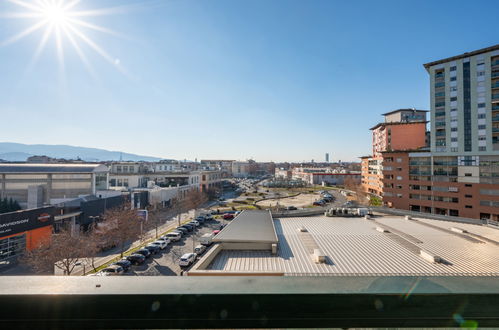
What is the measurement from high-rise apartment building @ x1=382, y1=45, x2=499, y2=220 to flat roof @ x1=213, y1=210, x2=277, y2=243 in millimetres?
22963

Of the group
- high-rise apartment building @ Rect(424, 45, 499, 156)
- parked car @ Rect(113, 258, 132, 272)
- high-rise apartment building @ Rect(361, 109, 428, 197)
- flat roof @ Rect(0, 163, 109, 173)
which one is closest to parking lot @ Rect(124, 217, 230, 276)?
parked car @ Rect(113, 258, 132, 272)

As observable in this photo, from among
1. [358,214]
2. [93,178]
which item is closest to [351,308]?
[358,214]

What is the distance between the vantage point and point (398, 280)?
0.91 metres

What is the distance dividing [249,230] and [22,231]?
12.8 meters

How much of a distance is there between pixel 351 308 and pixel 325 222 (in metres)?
15.6

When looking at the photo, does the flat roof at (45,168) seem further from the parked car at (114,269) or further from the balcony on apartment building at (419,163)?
the balcony on apartment building at (419,163)

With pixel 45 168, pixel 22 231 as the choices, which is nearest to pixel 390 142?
pixel 22 231

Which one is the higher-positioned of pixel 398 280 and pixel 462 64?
pixel 462 64

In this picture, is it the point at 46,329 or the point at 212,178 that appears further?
the point at 212,178

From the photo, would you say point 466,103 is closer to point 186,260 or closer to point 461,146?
point 461,146

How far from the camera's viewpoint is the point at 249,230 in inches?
453

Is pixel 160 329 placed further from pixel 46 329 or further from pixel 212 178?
pixel 212 178

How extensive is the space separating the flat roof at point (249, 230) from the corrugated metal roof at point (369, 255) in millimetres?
509

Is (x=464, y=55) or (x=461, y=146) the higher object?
(x=464, y=55)
